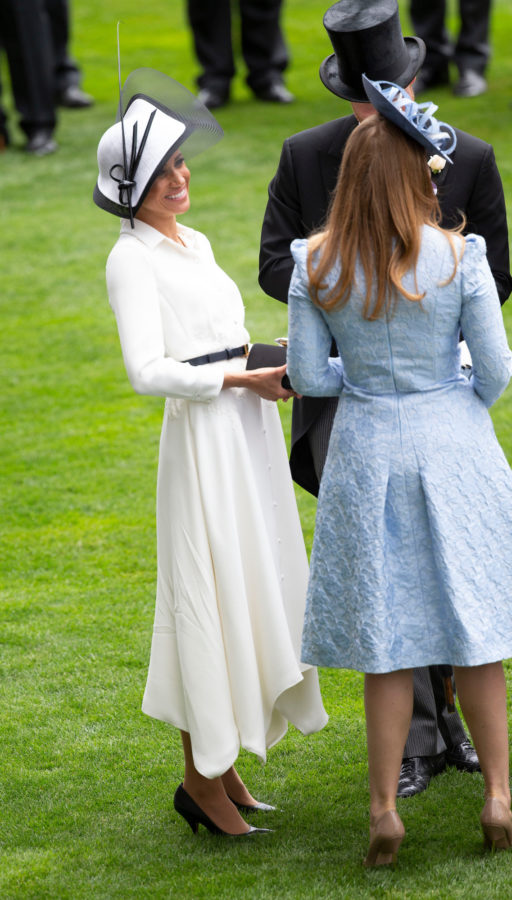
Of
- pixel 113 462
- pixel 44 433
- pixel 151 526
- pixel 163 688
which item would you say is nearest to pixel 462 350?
pixel 163 688

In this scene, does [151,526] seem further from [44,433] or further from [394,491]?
[394,491]

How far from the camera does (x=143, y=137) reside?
3252mm

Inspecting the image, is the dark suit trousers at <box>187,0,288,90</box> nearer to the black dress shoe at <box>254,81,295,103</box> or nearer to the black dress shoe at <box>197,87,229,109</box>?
the black dress shoe at <box>197,87,229,109</box>

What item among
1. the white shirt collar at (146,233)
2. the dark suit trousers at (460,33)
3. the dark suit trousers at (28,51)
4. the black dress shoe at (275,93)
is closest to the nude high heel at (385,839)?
the white shirt collar at (146,233)

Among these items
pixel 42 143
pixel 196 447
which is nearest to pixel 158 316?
pixel 196 447

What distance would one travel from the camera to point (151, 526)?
19.6ft

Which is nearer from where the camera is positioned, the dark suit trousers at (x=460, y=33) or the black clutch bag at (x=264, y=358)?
the black clutch bag at (x=264, y=358)

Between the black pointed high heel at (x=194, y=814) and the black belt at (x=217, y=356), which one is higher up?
the black belt at (x=217, y=356)

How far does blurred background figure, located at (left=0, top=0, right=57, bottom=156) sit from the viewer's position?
1091 cm

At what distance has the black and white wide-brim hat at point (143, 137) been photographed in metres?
3.25

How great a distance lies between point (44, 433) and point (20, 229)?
3.63 m

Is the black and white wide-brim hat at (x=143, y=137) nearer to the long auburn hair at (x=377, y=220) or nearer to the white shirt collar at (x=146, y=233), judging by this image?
the white shirt collar at (x=146, y=233)

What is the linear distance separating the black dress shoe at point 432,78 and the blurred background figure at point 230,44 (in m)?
1.23

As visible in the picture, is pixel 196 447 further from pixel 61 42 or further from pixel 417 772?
pixel 61 42
